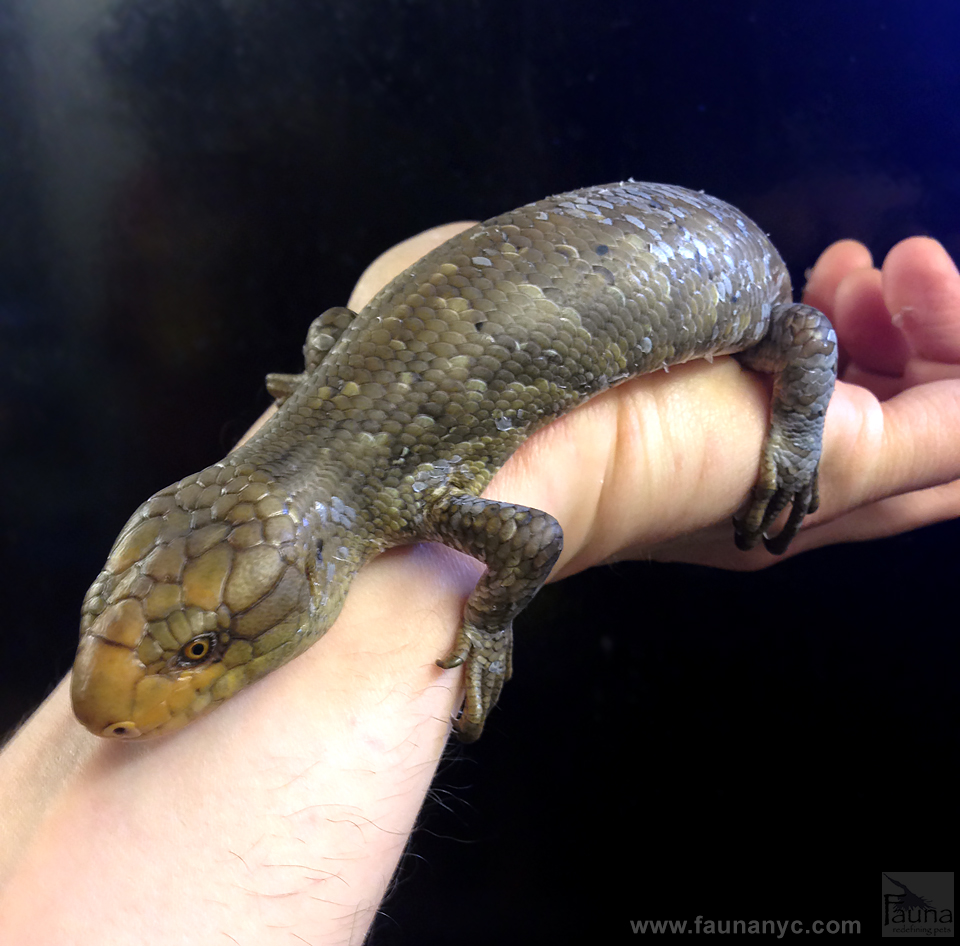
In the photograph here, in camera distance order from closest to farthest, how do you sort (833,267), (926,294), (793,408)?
(793,408) < (926,294) < (833,267)

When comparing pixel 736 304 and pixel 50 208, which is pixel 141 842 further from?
pixel 50 208

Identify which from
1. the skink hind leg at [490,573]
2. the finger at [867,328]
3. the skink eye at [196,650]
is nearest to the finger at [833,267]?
the finger at [867,328]

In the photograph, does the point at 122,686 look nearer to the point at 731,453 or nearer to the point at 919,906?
the point at 731,453

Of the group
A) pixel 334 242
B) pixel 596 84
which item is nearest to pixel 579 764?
pixel 334 242

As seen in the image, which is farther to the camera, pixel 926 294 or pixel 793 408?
pixel 926 294

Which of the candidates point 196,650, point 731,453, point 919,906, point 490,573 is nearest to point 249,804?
point 196,650

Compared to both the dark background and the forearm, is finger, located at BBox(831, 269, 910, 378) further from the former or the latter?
the forearm

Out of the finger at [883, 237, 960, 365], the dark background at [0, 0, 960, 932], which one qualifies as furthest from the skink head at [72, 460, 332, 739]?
the finger at [883, 237, 960, 365]
